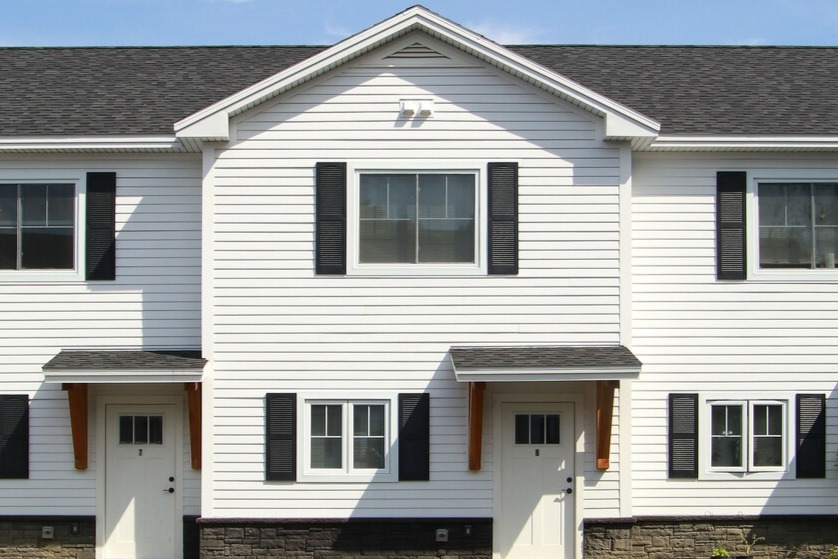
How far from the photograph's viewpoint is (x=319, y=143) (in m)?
10.8

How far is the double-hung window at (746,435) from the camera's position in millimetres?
11141

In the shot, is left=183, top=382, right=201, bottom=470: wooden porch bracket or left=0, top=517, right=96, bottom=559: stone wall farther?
left=0, top=517, right=96, bottom=559: stone wall

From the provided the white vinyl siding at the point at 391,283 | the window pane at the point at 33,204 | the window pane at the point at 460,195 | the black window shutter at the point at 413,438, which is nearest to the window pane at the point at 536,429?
the white vinyl siding at the point at 391,283

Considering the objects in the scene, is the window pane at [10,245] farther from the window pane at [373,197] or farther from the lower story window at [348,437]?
the window pane at [373,197]

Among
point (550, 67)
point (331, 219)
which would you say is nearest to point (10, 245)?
point (331, 219)

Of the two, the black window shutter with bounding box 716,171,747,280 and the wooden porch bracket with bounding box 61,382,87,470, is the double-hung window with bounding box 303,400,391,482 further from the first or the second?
the black window shutter with bounding box 716,171,747,280

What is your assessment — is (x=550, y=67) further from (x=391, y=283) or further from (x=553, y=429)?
(x=553, y=429)

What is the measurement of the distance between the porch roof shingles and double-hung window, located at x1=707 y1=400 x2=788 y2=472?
6477 mm

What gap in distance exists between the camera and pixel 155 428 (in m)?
11.3

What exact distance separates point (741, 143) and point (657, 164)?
1037mm

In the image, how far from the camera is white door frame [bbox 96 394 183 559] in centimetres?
1111

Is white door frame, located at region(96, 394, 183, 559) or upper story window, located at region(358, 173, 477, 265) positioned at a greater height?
upper story window, located at region(358, 173, 477, 265)

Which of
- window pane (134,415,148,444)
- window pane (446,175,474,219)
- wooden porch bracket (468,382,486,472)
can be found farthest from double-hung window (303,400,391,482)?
window pane (446,175,474,219)

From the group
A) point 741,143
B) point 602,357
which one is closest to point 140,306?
point 602,357
